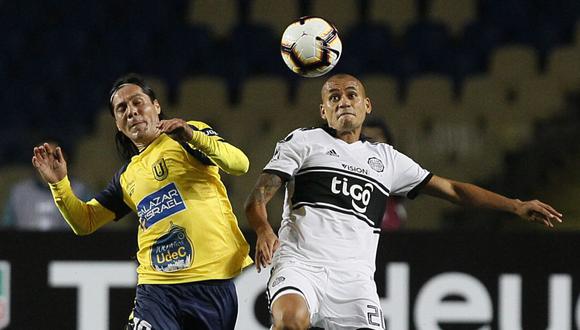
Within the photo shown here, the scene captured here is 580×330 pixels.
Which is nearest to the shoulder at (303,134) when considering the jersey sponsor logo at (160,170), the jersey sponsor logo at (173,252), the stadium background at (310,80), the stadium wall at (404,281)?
the jersey sponsor logo at (160,170)

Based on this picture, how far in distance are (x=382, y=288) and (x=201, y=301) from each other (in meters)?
1.90

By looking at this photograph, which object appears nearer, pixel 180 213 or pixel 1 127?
pixel 180 213

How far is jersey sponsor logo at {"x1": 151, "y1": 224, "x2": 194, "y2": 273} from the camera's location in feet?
15.8

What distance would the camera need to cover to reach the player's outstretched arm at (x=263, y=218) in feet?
15.0

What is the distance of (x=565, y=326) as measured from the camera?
6.42 m

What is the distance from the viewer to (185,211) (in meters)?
4.86

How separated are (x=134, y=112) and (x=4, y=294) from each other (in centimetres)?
214

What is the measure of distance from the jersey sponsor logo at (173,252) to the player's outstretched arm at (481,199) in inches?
51.9

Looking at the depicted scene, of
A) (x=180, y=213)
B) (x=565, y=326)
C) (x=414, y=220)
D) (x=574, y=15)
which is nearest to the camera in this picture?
(x=180, y=213)

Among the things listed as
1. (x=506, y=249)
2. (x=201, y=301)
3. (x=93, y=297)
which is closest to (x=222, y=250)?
(x=201, y=301)

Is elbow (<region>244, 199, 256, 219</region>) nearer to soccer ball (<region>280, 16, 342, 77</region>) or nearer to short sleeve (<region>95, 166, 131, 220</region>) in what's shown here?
short sleeve (<region>95, 166, 131, 220</region>)

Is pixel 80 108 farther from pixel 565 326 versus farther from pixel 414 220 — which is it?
pixel 565 326

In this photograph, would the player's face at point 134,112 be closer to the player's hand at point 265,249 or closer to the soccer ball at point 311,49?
the player's hand at point 265,249

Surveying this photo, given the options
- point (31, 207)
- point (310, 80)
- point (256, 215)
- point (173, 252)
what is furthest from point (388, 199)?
point (310, 80)
